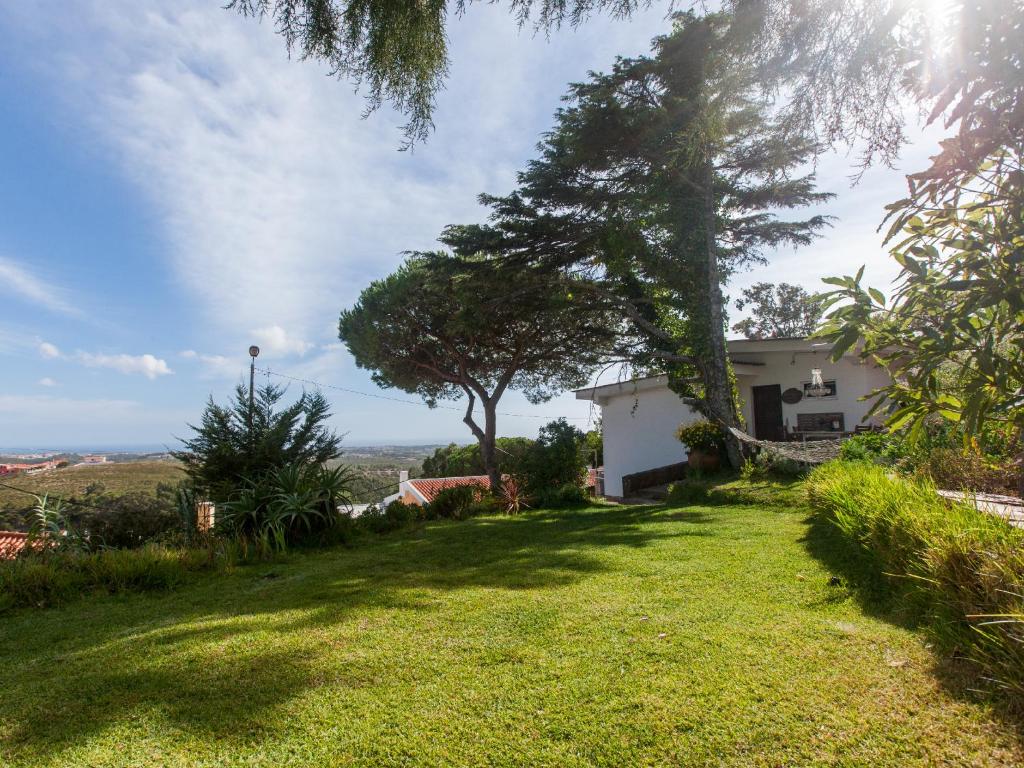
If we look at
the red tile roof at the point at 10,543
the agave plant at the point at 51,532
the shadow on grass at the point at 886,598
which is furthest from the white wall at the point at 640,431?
the red tile roof at the point at 10,543

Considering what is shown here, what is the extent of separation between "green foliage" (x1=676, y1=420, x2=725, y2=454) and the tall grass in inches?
320

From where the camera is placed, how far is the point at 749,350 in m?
14.9

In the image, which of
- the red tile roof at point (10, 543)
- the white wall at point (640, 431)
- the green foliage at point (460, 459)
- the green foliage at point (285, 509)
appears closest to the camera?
the red tile roof at point (10, 543)

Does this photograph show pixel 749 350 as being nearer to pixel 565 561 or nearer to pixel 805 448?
pixel 805 448

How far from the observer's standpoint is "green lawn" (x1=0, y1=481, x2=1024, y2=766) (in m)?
2.12

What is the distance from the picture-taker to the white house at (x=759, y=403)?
13961 millimetres

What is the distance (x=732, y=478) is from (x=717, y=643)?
30.1 feet

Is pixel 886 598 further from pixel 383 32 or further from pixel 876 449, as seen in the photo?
pixel 876 449

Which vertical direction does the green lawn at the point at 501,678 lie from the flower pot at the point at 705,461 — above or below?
below

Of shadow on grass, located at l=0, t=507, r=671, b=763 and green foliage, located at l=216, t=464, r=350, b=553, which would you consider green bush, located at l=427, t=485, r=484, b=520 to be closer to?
green foliage, located at l=216, t=464, r=350, b=553

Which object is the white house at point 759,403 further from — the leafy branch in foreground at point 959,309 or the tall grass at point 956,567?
the leafy branch in foreground at point 959,309

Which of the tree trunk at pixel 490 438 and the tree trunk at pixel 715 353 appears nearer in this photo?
the tree trunk at pixel 715 353

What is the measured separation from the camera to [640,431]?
17.5 m

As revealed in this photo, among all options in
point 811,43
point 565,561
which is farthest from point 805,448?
point 811,43
